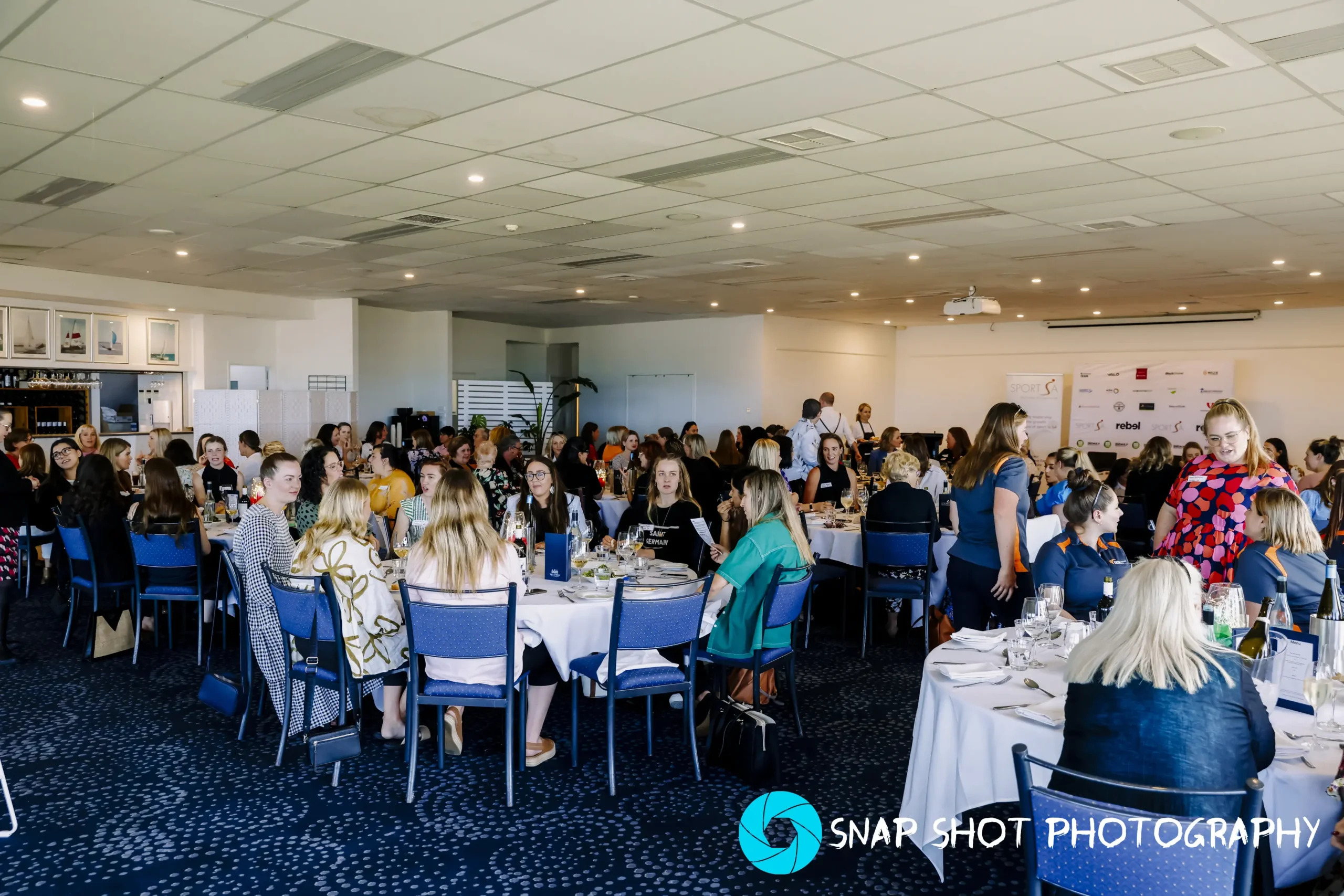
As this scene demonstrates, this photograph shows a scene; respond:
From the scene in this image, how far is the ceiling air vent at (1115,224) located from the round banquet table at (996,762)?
16.3ft

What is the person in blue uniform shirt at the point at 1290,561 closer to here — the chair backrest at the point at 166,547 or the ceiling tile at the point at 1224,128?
the ceiling tile at the point at 1224,128

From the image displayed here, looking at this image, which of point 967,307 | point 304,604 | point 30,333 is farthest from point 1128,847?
point 30,333

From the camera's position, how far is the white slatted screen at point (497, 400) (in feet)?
52.6

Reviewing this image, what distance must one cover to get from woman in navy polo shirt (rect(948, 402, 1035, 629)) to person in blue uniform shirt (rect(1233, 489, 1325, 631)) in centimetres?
129

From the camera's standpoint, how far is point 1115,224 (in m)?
7.44

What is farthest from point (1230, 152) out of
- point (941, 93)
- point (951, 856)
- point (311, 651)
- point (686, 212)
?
point (311, 651)

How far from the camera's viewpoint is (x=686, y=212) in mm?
7148

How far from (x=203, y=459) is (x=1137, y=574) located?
8.66 m

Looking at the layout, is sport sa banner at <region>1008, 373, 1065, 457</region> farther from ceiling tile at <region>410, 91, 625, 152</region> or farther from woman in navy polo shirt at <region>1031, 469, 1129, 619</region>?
ceiling tile at <region>410, 91, 625, 152</region>

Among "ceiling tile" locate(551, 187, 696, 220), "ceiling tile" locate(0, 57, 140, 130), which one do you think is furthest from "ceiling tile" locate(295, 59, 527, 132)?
"ceiling tile" locate(551, 187, 696, 220)

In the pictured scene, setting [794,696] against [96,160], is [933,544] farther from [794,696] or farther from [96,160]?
[96,160]

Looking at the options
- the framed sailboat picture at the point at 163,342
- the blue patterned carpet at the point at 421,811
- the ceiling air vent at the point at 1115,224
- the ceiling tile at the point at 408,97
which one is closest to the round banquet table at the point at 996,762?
the blue patterned carpet at the point at 421,811

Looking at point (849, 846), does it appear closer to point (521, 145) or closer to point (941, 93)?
point (941, 93)

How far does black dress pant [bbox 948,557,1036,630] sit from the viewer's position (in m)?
4.93
